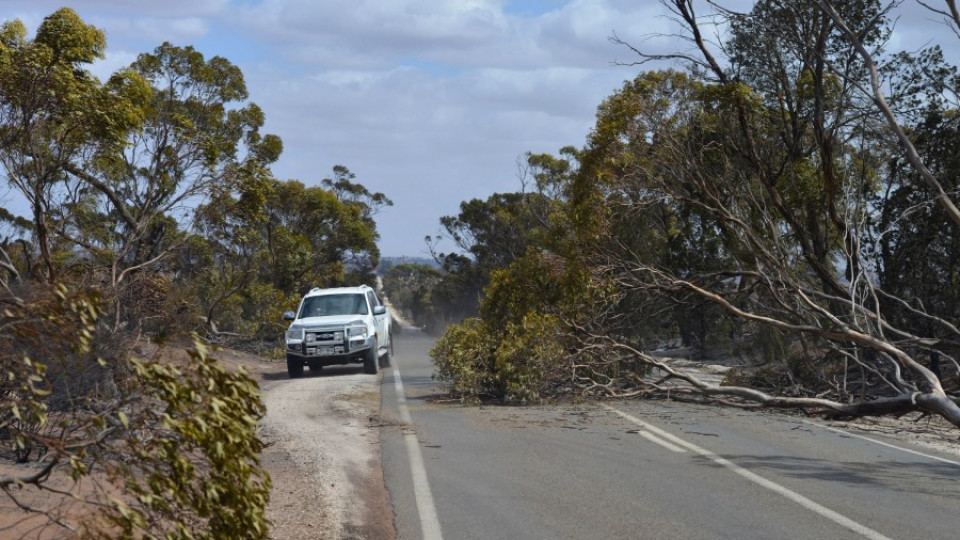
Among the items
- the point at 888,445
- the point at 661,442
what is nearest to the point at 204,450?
the point at 661,442

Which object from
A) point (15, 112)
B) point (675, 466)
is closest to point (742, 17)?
point (675, 466)

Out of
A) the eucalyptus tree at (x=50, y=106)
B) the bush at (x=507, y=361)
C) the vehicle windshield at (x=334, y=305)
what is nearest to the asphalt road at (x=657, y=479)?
the bush at (x=507, y=361)

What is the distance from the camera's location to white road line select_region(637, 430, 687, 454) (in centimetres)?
1164

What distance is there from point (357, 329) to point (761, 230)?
9172 mm

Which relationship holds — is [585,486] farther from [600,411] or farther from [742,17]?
[742,17]

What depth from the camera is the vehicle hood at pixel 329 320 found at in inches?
926

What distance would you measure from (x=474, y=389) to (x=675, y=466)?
7.47 m

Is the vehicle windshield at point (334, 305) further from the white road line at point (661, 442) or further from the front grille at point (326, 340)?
the white road line at point (661, 442)

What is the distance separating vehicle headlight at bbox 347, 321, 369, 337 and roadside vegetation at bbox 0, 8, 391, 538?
331cm

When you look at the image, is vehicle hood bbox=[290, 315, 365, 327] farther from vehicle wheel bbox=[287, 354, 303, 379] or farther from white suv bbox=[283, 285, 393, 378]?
vehicle wheel bbox=[287, 354, 303, 379]

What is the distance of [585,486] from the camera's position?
31.3ft

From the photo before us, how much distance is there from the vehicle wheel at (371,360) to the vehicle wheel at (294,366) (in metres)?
1.51

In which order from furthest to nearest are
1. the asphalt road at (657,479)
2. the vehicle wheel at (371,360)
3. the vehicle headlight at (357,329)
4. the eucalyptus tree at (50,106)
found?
the vehicle wheel at (371,360), the vehicle headlight at (357,329), the eucalyptus tree at (50,106), the asphalt road at (657,479)

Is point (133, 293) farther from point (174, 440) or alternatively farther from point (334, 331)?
point (174, 440)
